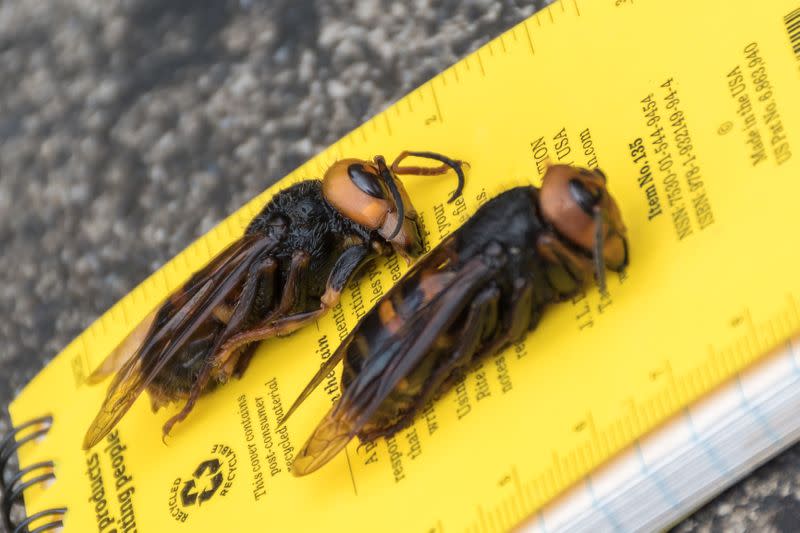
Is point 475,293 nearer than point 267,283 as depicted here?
Yes

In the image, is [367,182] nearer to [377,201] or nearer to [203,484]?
[377,201]

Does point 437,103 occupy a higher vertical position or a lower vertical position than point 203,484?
higher

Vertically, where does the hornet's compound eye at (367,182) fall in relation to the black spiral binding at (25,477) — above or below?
above

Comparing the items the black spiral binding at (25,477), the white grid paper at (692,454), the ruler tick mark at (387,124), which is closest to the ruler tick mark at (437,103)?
the ruler tick mark at (387,124)

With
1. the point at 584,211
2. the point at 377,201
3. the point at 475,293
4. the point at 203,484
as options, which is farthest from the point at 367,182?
the point at 203,484

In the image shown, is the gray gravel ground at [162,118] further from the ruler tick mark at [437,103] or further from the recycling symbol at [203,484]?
the recycling symbol at [203,484]

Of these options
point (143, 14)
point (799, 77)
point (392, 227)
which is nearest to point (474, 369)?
point (392, 227)
